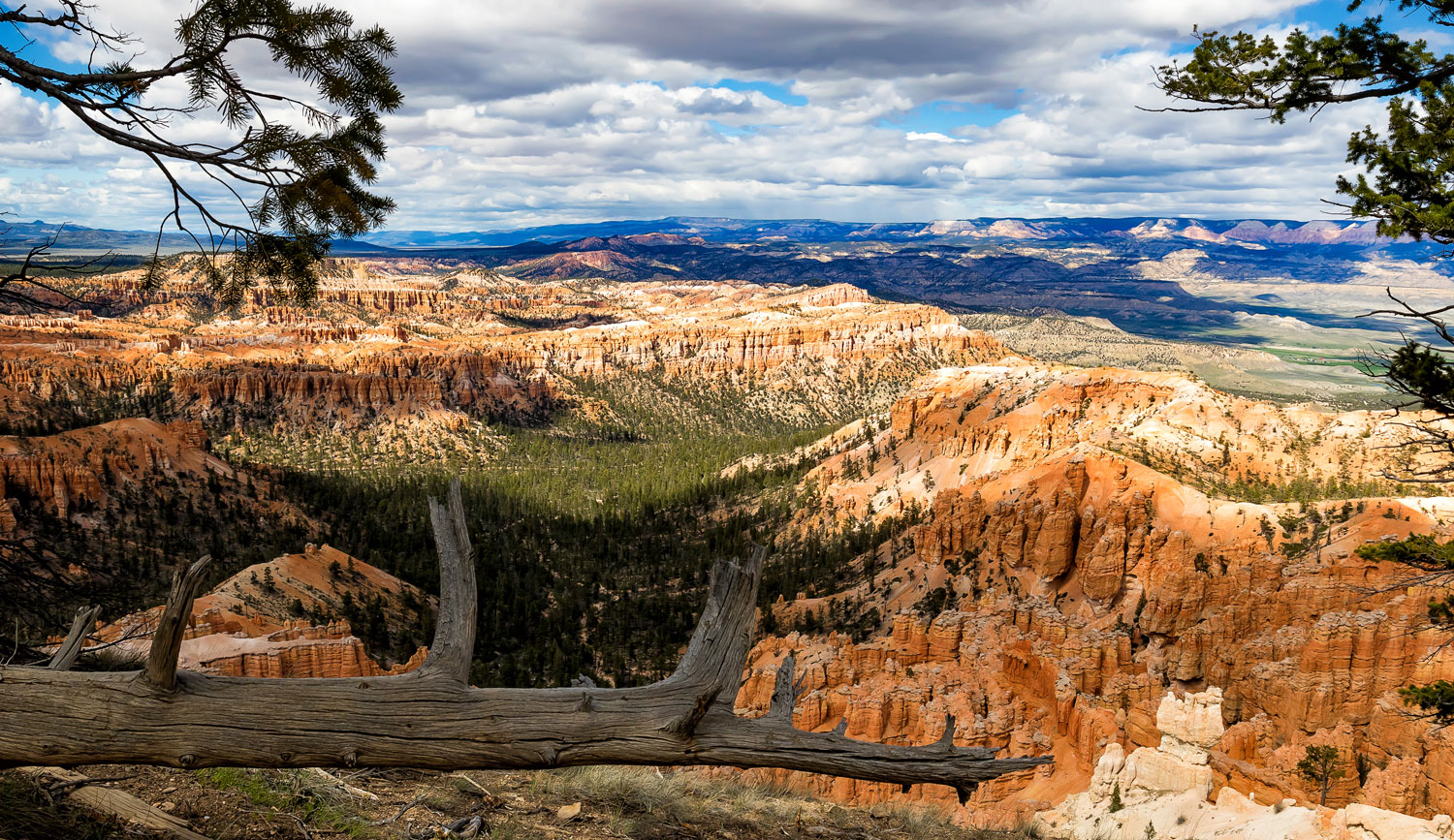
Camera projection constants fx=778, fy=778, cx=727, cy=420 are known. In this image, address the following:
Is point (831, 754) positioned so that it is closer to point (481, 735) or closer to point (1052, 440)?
point (481, 735)

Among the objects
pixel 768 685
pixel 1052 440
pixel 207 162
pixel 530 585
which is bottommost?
pixel 530 585

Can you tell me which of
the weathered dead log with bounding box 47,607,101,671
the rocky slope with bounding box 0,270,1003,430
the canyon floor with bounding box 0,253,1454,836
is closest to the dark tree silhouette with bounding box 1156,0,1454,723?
the canyon floor with bounding box 0,253,1454,836

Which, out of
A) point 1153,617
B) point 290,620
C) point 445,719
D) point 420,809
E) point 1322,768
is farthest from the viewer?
point 290,620

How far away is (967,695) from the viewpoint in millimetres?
21859

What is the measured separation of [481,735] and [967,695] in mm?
19920

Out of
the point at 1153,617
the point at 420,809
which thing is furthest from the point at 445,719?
the point at 1153,617

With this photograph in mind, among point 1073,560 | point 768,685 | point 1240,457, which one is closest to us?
point 768,685

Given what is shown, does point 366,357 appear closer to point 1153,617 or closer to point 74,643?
point 1153,617

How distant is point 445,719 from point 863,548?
48.3 metres

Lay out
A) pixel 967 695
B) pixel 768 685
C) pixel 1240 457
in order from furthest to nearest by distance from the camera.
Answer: pixel 1240 457 < pixel 768 685 < pixel 967 695

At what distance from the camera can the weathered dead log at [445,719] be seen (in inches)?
170

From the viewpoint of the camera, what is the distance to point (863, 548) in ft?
168

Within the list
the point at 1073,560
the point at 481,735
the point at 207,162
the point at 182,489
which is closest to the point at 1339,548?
the point at 1073,560

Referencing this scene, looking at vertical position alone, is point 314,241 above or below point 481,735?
above
